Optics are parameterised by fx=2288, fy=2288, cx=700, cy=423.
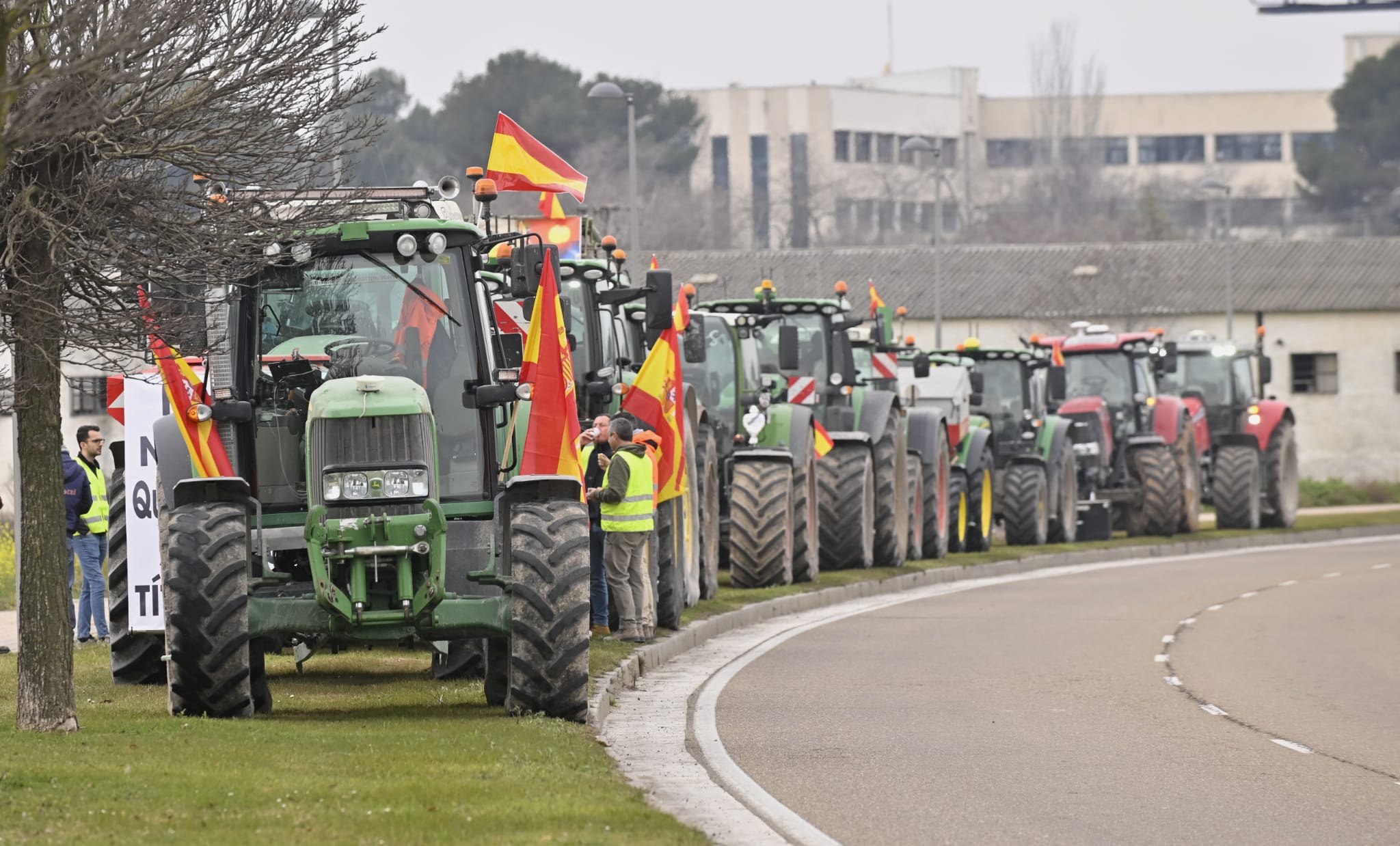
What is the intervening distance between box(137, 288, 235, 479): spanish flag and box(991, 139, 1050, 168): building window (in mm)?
127054

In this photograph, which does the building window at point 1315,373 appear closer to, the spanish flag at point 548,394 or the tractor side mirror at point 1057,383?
the tractor side mirror at point 1057,383

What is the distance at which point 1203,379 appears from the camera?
4188 centimetres

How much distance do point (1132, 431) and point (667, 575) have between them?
1990 cm

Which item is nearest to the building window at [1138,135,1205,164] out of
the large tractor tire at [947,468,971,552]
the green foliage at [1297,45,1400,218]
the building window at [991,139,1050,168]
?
the building window at [991,139,1050,168]

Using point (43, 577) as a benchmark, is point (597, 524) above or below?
below

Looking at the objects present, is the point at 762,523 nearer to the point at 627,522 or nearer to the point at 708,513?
the point at 708,513

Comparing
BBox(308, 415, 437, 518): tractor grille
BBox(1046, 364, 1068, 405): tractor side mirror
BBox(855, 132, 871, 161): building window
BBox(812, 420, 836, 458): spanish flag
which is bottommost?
BBox(812, 420, 836, 458): spanish flag

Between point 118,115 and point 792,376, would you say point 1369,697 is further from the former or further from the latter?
point 792,376

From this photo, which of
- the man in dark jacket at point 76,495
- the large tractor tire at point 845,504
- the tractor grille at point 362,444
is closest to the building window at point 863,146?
the large tractor tire at point 845,504

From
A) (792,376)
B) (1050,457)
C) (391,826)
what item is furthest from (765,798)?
(1050,457)

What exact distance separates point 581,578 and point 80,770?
3.29m

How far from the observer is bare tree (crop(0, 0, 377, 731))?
10.9 meters

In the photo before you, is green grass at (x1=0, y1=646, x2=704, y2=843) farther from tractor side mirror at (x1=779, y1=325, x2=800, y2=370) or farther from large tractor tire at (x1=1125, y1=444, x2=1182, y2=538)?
large tractor tire at (x1=1125, y1=444, x2=1182, y2=538)

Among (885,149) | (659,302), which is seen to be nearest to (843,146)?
(885,149)
